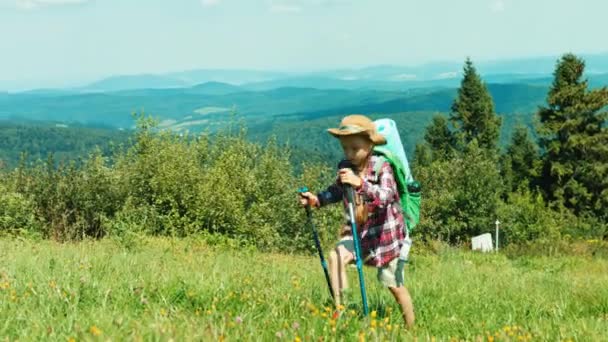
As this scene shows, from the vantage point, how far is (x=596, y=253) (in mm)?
19000

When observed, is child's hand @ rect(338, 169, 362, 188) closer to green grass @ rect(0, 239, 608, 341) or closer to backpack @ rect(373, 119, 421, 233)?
backpack @ rect(373, 119, 421, 233)

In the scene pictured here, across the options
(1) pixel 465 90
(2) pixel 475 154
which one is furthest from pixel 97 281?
(1) pixel 465 90

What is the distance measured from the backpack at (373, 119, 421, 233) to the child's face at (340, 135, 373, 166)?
0.11 m

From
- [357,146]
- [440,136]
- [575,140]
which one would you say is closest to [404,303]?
[357,146]

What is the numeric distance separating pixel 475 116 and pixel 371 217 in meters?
70.8

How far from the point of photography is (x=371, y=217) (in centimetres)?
497

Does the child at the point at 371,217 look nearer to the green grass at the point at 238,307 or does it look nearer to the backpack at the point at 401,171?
the backpack at the point at 401,171

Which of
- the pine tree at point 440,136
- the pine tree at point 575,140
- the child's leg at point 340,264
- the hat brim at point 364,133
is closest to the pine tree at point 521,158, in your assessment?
the pine tree at point 575,140

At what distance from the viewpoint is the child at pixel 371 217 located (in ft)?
15.6

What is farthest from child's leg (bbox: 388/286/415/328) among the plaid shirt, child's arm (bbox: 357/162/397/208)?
child's arm (bbox: 357/162/397/208)

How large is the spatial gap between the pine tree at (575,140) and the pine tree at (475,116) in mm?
18441

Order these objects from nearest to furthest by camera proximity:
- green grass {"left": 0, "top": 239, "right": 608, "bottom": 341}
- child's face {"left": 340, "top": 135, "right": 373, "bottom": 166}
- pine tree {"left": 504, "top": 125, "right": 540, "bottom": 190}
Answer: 1. green grass {"left": 0, "top": 239, "right": 608, "bottom": 341}
2. child's face {"left": 340, "top": 135, "right": 373, "bottom": 166}
3. pine tree {"left": 504, "top": 125, "right": 540, "bottom": 190}

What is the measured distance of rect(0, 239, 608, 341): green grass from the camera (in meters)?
3.49

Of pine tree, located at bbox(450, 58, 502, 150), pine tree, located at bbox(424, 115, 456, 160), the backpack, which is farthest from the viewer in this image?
pine tree, located at bbox(424, 115, 456, 160)
